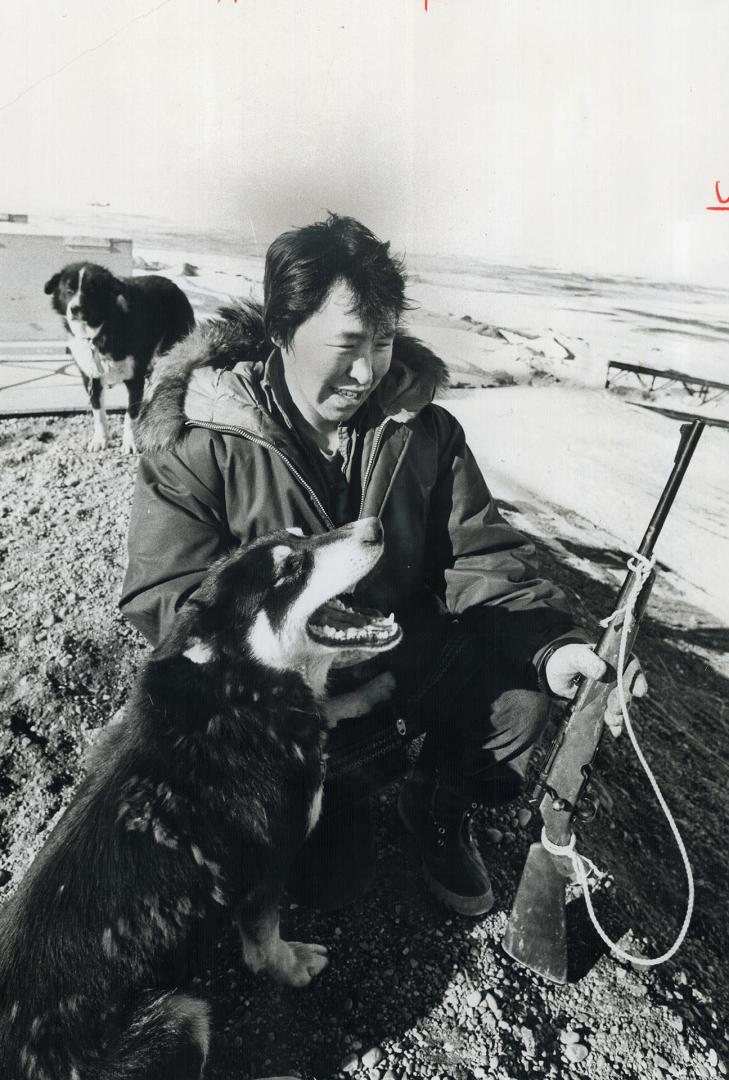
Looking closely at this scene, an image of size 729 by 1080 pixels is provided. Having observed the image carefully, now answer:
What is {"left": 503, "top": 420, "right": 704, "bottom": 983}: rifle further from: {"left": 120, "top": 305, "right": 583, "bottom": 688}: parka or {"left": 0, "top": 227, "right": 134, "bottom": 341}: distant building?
{"left": 0, "top": 227, "right": 134, "bottom": 341}: distant building

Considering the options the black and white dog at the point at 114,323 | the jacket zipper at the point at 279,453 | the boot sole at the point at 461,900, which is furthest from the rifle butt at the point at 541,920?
the black and white dog at the point at 114,323

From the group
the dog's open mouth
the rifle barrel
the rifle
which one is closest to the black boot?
the rifle

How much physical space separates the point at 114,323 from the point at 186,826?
2141 mm

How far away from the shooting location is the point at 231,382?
199 cm

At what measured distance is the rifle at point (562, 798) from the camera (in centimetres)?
188

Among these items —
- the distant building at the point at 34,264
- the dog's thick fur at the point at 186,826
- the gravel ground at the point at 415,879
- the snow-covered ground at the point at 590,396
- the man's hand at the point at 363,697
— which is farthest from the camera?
the snow-covered ground at the point at 590,396

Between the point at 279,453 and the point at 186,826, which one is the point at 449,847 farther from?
the point at 279,453

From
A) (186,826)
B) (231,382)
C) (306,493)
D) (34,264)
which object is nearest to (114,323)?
(34,264)

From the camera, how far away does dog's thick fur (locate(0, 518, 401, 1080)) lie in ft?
4.81

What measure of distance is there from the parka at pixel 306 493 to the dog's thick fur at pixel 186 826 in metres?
0.19

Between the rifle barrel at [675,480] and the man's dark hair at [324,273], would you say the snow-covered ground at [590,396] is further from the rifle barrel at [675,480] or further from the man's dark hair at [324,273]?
the rifle barrel at [675,480]

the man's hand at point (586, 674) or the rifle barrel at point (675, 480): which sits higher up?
the rifle barrel at point (675, 480)

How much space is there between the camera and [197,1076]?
5.30ft

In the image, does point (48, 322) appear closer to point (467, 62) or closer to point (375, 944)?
point (467, 62)
